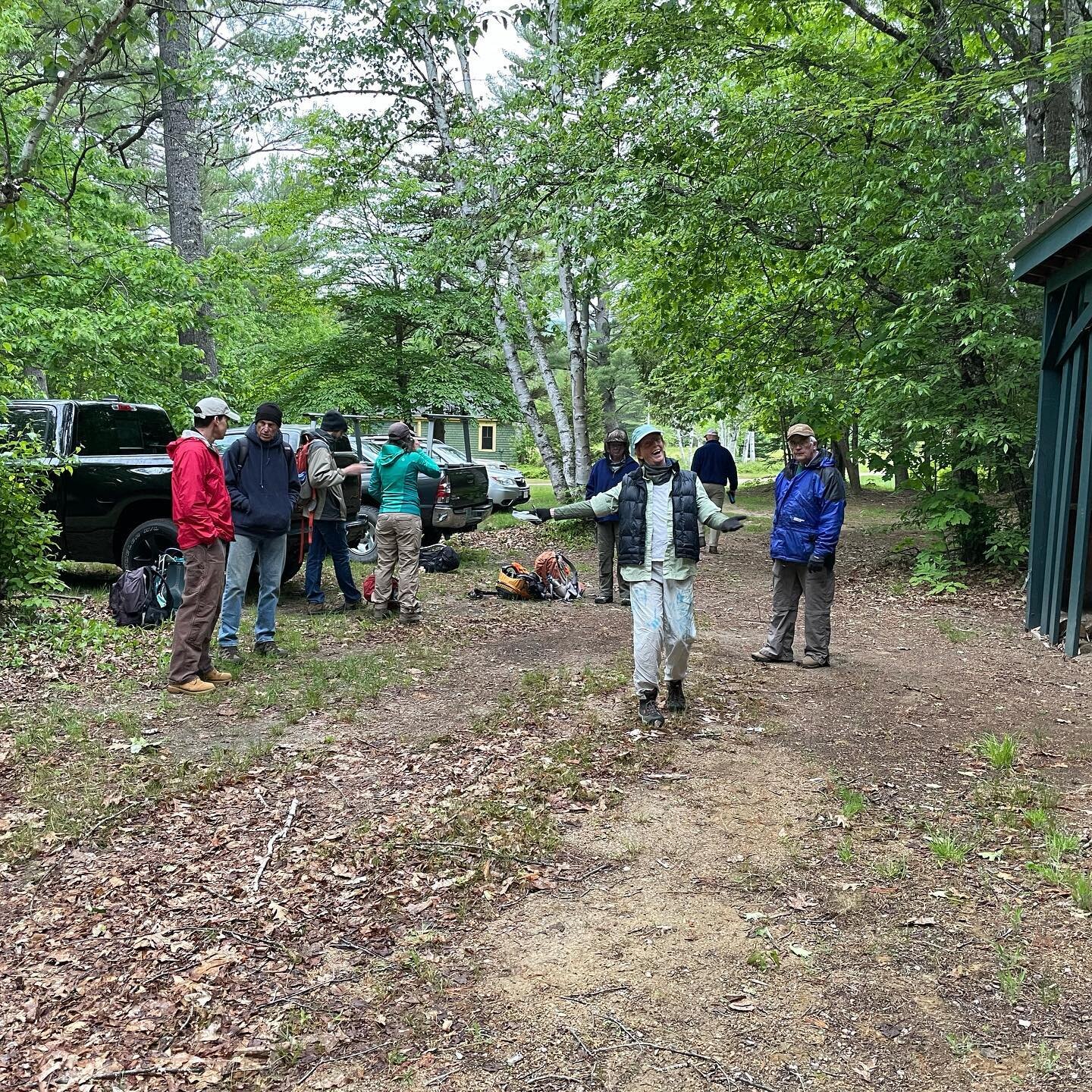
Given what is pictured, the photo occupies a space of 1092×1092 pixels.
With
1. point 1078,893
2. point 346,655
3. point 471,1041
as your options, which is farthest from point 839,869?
point 346,655

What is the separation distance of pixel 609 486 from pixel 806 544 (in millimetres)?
3373

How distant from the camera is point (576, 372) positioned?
16938 mm

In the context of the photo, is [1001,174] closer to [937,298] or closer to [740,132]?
[937,298]

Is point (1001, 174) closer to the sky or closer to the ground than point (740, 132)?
closer to the ground

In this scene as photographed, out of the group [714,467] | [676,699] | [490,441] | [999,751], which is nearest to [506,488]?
[714,467]

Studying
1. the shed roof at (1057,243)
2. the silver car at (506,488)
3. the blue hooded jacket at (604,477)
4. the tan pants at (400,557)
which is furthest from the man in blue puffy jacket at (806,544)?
the silver car at (506,488)

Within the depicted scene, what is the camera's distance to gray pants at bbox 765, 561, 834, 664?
7.95 metres

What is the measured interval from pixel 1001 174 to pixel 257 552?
980 centimetres

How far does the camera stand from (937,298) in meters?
10.9

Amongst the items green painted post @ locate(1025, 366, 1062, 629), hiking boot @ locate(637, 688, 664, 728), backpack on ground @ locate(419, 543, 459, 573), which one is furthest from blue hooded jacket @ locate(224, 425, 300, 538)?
green painted post @ locate(1025, 366, 1062, 629)

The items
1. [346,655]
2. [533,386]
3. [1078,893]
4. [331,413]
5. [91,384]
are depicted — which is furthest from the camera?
[533,386]

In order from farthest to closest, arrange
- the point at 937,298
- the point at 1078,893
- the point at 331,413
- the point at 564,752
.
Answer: the point at 937,298 → the point at 331,413 → the point at 564,752 → the point at 1078,893

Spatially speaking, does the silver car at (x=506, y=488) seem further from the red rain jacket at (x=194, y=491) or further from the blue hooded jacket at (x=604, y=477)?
the red rain jacket at (x=194, y=491)

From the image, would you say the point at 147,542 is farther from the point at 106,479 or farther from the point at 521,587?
the point at 521,587
